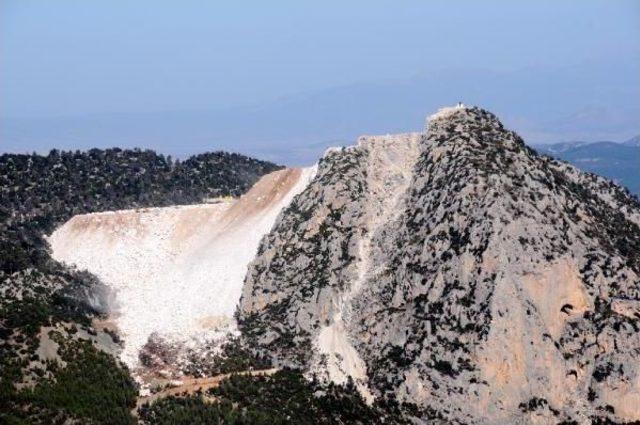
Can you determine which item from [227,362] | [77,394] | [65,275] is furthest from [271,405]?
[65,275]

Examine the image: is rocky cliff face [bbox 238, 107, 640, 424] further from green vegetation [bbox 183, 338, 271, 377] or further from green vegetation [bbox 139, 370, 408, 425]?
→ green vegetation [bbox 139, 370, 408, 425]

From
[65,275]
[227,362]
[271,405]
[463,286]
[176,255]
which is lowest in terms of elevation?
[271,405]

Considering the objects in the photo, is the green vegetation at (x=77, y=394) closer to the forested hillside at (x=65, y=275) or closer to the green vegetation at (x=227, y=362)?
the forested hillside at (x=65, y=275)

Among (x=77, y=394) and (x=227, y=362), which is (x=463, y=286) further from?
(x=77, y=394)

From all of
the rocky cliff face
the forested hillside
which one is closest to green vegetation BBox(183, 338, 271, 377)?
the rocky cliff face

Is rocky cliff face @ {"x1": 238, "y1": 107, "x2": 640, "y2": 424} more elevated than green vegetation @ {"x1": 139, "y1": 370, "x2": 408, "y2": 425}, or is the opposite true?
rocky cliff face @ {"x1": 238, "y1": 107, "x2": 640, "y2": 424}

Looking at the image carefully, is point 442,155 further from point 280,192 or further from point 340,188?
point 280,192
